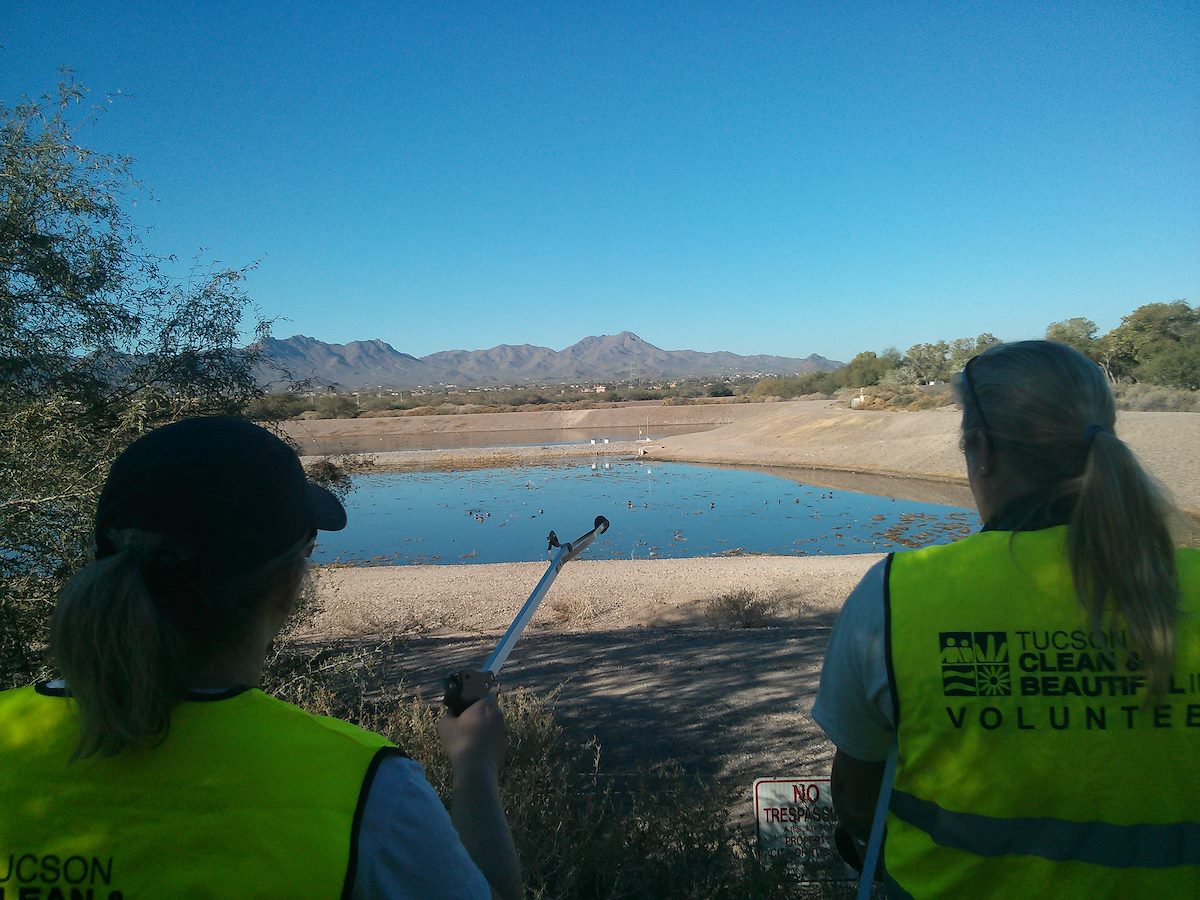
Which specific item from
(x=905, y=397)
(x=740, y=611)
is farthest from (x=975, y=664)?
(x=905, y=397)

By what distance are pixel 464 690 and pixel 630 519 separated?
93.3 ft

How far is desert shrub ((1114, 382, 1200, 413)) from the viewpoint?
32969 mm

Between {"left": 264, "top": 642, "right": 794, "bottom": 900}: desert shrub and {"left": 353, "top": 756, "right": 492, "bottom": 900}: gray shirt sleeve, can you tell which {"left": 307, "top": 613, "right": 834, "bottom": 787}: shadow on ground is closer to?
{"left": 264, "top": 642, "right": 794, "bottom": 900}: desert shrub

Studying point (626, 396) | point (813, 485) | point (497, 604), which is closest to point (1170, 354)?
point (813, 485)

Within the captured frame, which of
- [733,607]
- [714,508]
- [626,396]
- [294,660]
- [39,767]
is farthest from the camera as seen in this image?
[626,396]

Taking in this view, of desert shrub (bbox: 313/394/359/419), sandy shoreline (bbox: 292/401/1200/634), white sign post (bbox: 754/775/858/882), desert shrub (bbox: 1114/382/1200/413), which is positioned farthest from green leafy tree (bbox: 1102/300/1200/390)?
white sign post (bbox: 754/775/858/882)

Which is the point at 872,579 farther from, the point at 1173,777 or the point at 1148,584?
the point at 1173,777

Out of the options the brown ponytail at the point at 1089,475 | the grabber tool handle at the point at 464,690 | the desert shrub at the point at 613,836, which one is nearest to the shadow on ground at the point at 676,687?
the desert shrub at the point at 613,836

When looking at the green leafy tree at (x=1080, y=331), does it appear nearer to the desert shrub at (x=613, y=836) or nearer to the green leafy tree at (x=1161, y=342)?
the green leafy tree at (x=1161, y=342)

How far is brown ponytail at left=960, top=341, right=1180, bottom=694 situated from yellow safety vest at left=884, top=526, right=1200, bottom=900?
0.14 ft

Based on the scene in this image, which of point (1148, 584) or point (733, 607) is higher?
point (1148, 584)

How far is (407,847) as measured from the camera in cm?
125

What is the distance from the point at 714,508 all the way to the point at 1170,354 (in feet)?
68.7

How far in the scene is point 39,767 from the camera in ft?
4.28
